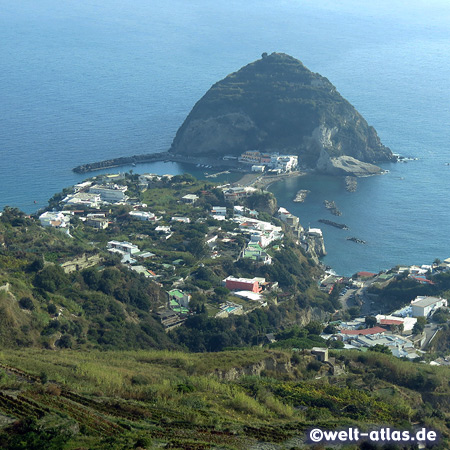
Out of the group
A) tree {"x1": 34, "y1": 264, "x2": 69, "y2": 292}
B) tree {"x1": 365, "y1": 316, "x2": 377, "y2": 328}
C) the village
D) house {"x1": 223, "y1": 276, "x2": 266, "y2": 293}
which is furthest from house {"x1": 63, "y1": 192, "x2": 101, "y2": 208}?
tree {"x1": 365, "y1": 316, "x2": 377, "y2": 328}

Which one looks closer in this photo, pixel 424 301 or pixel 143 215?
pixel 424 301

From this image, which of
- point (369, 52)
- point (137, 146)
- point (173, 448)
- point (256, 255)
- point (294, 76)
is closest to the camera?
point (173, 448)

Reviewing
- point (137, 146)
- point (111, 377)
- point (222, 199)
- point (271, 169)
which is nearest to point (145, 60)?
point (137, 146)

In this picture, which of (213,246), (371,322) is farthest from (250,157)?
(371,322)

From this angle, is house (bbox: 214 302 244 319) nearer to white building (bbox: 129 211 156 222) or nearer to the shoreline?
white building (bbox: 129 211 156 222)

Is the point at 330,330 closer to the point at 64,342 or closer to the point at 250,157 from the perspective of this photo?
the point at 64,342

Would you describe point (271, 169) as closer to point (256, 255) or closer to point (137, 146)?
point (137, 146)

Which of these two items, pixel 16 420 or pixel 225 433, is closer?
pixel 16 420
